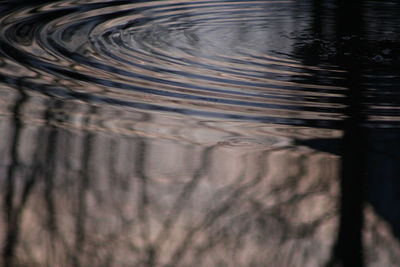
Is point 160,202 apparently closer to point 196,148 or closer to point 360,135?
point 196,148

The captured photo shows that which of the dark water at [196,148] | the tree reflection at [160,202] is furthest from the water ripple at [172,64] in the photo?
the tree reflection at [160,202]

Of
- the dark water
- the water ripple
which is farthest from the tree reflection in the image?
the water ripple

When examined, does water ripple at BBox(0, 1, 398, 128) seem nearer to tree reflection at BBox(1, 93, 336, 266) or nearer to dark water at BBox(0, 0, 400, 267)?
dark water at BBox(0, 0, 400, 267)

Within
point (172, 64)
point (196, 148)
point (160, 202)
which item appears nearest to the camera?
point (160, 202)

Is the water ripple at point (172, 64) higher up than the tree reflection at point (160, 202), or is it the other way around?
the water ripple at point (172, 64)

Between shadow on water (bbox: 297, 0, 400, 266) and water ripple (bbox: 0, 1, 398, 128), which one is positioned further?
water ripple (bbox: 0, 1, 398, 128)

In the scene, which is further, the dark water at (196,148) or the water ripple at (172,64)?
the water ripple at (172,64)

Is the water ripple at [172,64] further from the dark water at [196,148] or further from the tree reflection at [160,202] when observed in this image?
the tree reflection at [160,202]

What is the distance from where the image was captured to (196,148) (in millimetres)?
1128

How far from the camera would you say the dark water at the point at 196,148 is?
841mm

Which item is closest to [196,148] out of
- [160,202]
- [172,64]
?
[160,202]

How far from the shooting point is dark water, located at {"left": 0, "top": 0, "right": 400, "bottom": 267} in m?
0.84

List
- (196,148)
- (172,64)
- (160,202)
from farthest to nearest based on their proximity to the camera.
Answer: (172,64) → (196,148) → (160,202)

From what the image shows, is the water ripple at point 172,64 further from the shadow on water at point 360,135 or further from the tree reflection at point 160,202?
the tree reflection at point 160,202
